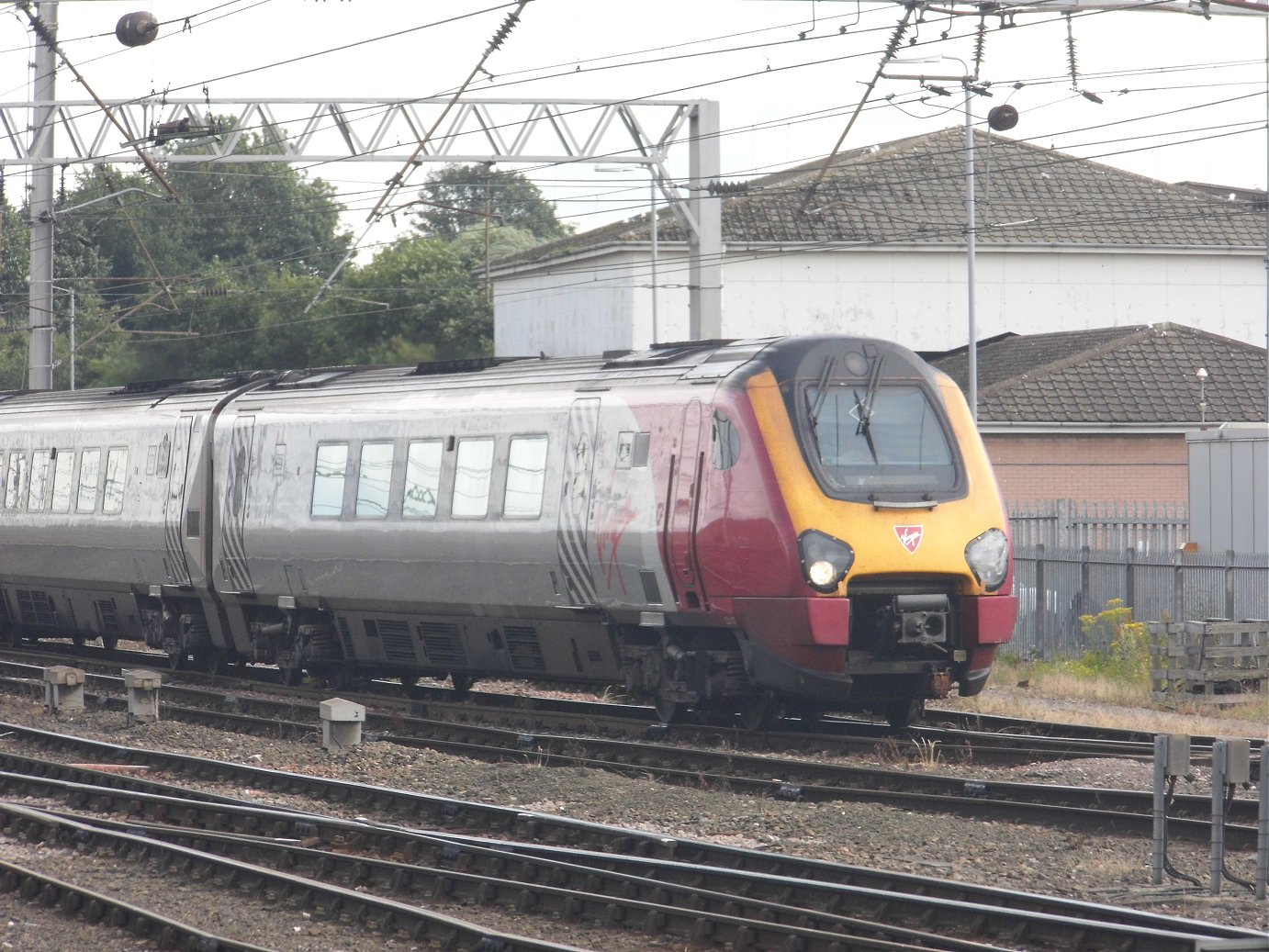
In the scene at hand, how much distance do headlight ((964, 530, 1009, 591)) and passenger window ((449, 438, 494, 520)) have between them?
14.3 ft

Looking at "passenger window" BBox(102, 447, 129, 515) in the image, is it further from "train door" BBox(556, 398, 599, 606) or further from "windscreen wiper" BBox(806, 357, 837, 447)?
"windscreen wiper" BBox(806, 357, 837, 447)

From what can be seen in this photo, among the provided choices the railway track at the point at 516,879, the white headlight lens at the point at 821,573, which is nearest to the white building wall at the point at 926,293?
the white headlight lens at the point at 821,573

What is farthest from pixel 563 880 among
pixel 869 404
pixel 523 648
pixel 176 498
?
pixel 176 498

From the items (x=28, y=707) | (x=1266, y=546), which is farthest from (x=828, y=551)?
(x=1266, y=546)

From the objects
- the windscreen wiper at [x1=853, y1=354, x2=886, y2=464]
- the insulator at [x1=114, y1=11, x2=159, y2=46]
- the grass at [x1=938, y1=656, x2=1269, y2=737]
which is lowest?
the grass at [x1=938, y1=656, x2=1269, y2=737]

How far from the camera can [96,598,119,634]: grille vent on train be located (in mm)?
22438

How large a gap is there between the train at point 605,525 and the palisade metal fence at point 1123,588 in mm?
4834

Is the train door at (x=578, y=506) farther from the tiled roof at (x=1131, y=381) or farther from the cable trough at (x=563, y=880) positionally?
the tiled roof at (x=1131, y=381)

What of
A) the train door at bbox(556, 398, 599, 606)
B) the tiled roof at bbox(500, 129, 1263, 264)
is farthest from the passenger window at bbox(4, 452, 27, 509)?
the tiled roof at bbox(500, 129, 1263, 264)

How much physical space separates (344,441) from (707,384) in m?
4.87

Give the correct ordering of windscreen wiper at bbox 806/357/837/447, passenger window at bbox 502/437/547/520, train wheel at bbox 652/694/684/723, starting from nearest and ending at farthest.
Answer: windscreen wiper at bbox 806/357/837/447
train wheel at bbox 652/694/684/723
passenger window at bbox 502/437/547/520

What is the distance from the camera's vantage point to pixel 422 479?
17.4m

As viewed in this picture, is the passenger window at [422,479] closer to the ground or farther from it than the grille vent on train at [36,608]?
farther from it

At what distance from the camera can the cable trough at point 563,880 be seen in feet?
27.5
